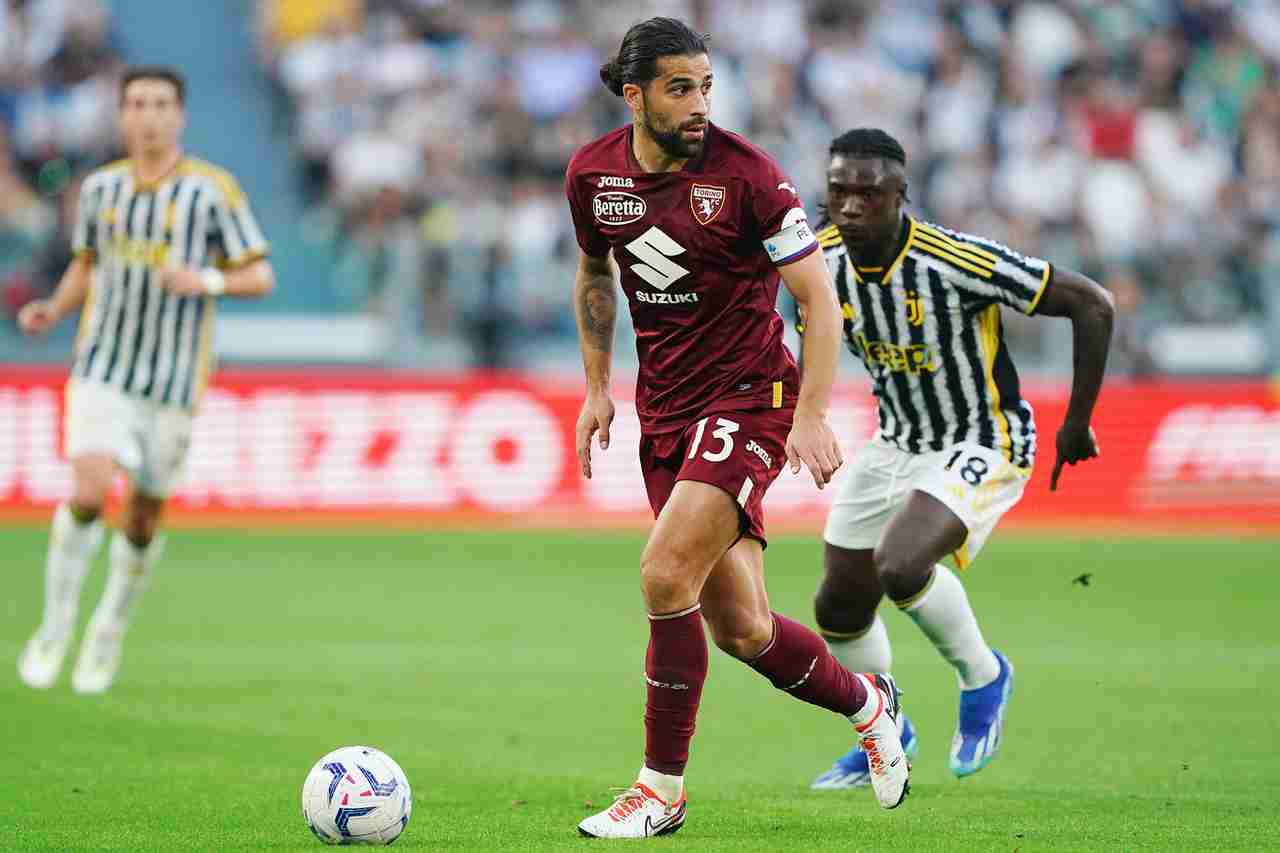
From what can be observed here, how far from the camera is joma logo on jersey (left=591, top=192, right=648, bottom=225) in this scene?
5805 mm

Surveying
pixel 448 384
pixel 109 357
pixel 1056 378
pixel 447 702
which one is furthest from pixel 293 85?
pixel 447 702

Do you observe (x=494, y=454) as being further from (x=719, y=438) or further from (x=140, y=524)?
(x=719, y=438)

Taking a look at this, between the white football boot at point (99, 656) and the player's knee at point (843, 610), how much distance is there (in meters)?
3.71

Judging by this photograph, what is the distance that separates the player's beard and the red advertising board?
10802mm

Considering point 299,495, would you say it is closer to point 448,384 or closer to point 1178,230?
point 448,384

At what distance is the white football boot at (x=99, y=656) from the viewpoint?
30.1 feet

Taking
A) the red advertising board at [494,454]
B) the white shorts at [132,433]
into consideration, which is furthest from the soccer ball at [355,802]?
the red advertising board at [494,454]

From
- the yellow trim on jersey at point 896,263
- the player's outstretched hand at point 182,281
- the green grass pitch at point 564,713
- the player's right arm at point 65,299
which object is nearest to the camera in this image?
the green grass pitch at point 564,713

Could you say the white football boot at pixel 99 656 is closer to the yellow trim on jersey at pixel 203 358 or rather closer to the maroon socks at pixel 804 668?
the yellow trim on jersey at pixel 203 358

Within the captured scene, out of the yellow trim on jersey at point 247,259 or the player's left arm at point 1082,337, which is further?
the yellow trim on jersey at point 247,259

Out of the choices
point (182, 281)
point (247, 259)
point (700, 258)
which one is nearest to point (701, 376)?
point (700, 258)

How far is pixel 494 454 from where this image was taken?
17016 mm

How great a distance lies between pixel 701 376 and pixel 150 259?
4.33 metres

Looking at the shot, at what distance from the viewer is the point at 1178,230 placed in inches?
763
